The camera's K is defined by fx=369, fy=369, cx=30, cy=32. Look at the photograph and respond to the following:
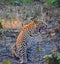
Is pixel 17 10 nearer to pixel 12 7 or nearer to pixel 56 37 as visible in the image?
pixel 12 7

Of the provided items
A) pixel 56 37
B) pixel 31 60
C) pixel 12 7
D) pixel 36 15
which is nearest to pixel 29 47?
pixel 31 60

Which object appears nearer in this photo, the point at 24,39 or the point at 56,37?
the point at 24,39

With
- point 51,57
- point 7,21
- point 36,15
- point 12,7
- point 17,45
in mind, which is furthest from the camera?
point 12,7

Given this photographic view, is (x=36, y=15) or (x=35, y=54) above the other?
(x=36, y=15)

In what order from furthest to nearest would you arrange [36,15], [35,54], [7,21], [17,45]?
[36,15] → [7,21] → [35,54] → [17,45]

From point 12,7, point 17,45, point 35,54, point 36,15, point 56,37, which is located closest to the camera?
point 17,45

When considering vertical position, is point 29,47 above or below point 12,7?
below


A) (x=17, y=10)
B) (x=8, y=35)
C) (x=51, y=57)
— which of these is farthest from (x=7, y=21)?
(x=51, y=57)

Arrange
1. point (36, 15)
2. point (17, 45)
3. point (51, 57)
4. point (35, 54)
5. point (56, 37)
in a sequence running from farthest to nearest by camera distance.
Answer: point (36, 15) < point (56, 37) < point (35, 54) < point (17, 45) < point (51, 57)

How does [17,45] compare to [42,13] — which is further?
[42,13]

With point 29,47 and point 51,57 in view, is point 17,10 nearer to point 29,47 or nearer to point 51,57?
point 29,47
